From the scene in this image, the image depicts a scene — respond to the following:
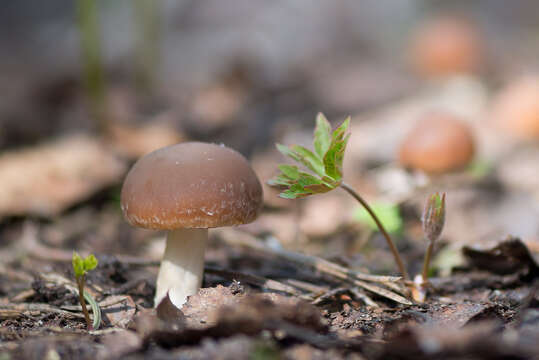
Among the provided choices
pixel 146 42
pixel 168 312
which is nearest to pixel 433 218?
pixel 168 312

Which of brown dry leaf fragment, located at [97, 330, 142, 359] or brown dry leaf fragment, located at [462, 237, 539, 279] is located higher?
brown dry leaf fragment, located at [462, 237, 539, 279]

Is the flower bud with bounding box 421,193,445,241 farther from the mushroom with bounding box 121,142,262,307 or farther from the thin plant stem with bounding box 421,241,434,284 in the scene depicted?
the mushroom with bounding box 121,142,262,307

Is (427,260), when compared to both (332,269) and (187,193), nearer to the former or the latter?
(332,269)

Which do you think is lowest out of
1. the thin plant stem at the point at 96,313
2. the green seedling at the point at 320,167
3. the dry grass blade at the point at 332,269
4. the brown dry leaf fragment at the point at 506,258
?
the thin plant stem at the point at 96,313

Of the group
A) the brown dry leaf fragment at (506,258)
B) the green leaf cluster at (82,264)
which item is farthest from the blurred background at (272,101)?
the green leaf cluster at (82,264)

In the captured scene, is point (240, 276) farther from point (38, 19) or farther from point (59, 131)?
point (38, 19)

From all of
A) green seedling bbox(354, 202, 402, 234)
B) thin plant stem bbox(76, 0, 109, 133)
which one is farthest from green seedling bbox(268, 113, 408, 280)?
thin plant stem bbox(76, 0, 109, 133)

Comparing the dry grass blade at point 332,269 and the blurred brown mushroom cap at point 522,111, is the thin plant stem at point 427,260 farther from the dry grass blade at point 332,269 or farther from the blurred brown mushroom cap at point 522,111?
the blurred brown mushroom cap at point 522,111
